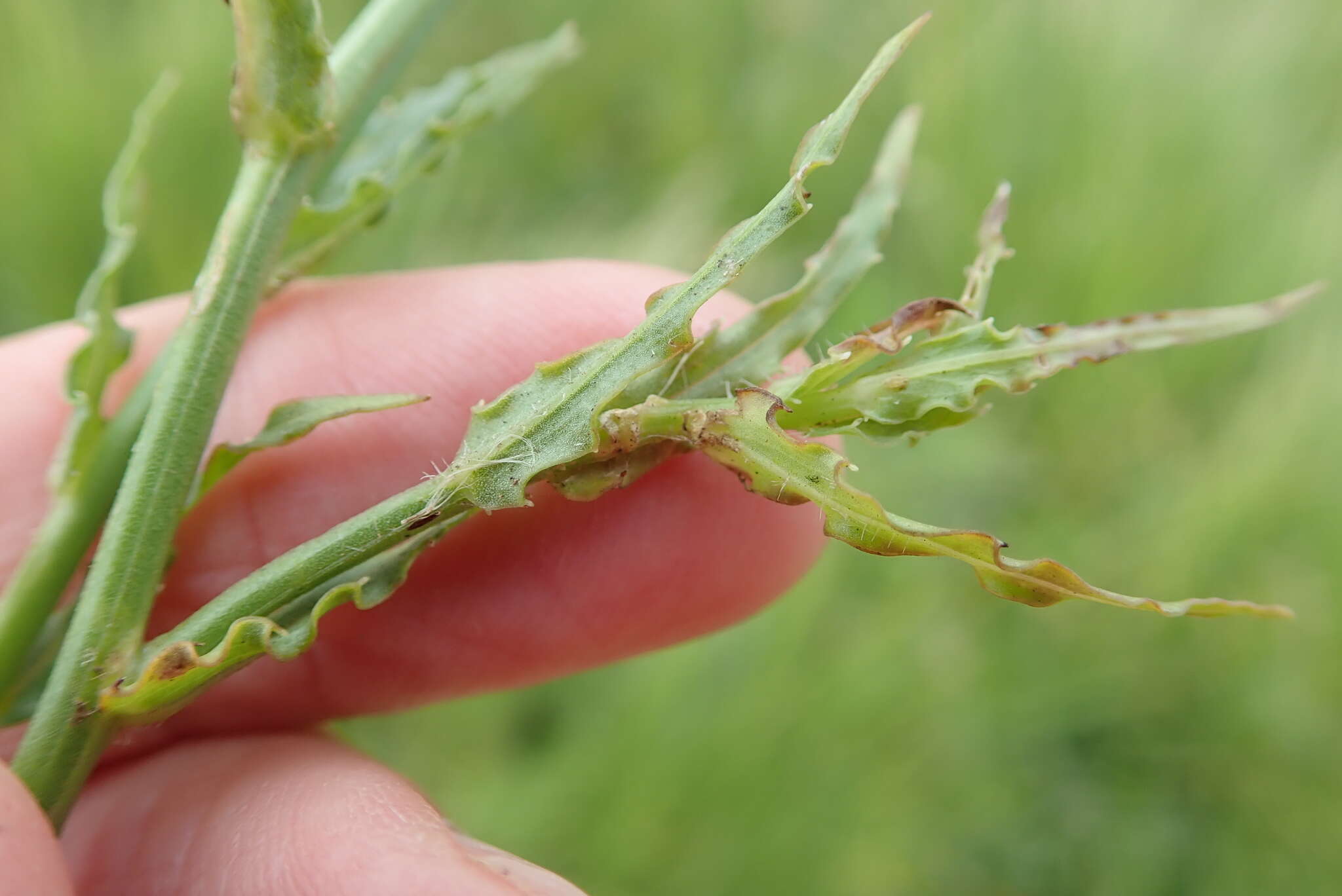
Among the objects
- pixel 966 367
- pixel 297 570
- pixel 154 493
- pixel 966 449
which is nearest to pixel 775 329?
pixel 966 367

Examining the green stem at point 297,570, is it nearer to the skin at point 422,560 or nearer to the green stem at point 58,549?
the green stem at point 58,549

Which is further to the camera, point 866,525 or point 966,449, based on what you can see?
point 966,449

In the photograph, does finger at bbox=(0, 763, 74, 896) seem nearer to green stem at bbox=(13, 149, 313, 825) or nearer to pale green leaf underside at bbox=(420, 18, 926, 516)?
green stem at bbox=(13, 149, 313, 825)

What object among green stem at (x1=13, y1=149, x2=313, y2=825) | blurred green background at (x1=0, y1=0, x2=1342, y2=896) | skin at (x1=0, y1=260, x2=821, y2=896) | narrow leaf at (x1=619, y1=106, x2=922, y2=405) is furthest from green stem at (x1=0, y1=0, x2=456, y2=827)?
blurred green background at (x1=0, y1=0, x2=1342, y2=896)

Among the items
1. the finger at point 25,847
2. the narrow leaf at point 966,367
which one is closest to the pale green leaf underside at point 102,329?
the finger at point 25,847

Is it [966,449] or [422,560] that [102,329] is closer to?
[422,560]

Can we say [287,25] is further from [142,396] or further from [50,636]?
[50,636]
